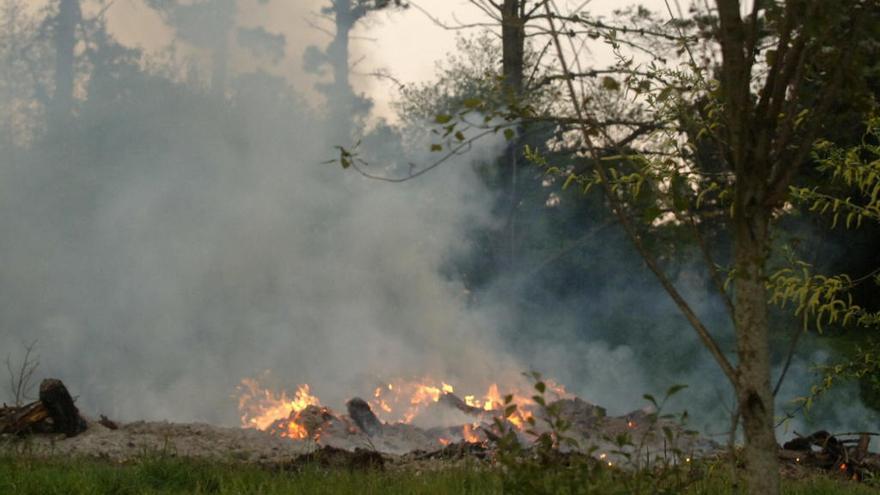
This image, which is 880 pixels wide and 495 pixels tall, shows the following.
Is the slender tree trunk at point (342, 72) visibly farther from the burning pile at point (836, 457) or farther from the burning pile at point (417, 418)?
the burning pile at point (836, 457)

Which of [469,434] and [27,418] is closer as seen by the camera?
[27,418]

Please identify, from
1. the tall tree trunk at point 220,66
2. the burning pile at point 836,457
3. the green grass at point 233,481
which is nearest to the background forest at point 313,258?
the tall tree trunk at point 220,66

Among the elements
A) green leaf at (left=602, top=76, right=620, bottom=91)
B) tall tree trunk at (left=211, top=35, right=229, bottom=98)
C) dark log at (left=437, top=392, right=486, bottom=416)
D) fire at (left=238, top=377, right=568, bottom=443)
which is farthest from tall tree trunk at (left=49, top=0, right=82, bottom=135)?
green leaf at (left=602, top=76, right=620, bottom=91)

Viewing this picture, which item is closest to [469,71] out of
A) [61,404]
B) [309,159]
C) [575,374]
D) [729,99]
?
[309,159]

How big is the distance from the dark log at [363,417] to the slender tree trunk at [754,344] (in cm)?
704

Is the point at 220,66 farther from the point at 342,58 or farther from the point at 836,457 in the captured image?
the point at 836,457

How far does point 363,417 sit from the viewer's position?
33.9ft

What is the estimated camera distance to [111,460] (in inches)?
312

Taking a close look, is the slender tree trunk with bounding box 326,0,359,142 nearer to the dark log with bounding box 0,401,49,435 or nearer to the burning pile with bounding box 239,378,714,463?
the burning pile with bounding box 239,378,714,463

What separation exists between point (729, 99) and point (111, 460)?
6.18 meters

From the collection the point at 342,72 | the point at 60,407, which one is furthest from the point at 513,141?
the point at 60,407

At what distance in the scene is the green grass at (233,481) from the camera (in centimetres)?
570

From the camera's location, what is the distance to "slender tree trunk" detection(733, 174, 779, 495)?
3438 millimetres

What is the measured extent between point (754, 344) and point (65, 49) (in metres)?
18.0
